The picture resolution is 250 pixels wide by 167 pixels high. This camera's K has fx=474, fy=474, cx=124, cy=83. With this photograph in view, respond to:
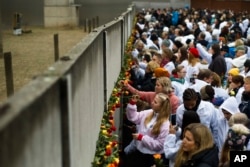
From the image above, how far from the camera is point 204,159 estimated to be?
16.3 ft

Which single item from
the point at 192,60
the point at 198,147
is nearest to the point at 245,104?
the point at 198,147

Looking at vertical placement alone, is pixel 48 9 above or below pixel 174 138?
below

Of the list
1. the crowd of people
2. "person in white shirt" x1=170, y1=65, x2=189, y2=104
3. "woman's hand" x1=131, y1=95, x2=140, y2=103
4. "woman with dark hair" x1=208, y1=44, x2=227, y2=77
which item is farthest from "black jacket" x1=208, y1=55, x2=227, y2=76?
"woman's hand" x1=131, y1=95, x2=140, y2=103

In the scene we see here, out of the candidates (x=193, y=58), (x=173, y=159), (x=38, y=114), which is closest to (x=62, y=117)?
(x=38, y=114)

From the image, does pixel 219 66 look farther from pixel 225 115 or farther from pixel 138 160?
Answer: pixel 138 160

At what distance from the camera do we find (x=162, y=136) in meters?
6.31

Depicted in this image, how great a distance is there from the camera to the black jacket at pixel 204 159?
4945mm

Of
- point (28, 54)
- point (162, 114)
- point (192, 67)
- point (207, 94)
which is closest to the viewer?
point (162, 114)

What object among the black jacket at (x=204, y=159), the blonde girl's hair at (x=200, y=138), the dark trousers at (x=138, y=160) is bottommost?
the dark trousers at (x=138, y=160)

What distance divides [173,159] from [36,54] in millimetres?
18077

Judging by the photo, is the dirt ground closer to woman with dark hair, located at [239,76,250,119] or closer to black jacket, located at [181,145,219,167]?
woman with dark hair, located at [239,76,250,119]

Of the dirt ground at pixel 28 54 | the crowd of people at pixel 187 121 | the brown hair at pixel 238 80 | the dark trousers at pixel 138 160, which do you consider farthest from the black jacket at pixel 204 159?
the dirt ground at pixel 28 54

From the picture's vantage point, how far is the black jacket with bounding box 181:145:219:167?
16.2 feet

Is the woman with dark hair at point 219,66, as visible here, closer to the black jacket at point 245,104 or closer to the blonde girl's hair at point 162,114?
the black jacket at point 245,104
